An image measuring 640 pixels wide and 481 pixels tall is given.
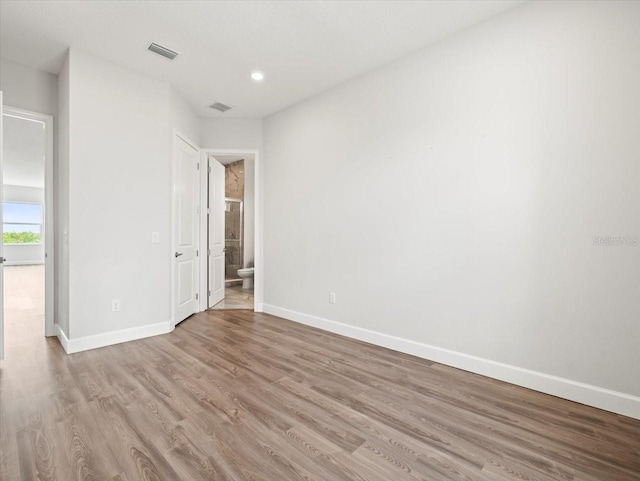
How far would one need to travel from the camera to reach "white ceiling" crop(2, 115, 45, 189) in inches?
200

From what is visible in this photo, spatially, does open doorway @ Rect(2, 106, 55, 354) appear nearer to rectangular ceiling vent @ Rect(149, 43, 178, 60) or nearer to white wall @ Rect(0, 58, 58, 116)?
white wall @ Rect(0, 58, 58, 116)

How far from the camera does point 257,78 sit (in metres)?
3.46

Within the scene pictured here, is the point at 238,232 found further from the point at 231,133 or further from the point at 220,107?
the point at 220,107

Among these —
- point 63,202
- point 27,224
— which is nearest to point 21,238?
point 27,224

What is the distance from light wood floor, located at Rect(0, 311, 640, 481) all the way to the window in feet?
36.9

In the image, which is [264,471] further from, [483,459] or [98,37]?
[98,37]

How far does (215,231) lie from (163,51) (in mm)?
2531

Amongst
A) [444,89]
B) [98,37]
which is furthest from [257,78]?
[444,89]

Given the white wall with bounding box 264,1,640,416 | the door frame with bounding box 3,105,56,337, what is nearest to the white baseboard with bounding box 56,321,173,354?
the door frame with bounding box 3,105,56,337

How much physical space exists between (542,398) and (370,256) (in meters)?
1.82

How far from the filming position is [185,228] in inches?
159

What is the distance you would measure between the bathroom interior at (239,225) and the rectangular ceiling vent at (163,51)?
136 inches

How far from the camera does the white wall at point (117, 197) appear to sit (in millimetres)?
2974

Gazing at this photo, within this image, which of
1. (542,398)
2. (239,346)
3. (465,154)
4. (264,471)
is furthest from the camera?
(239,346)
